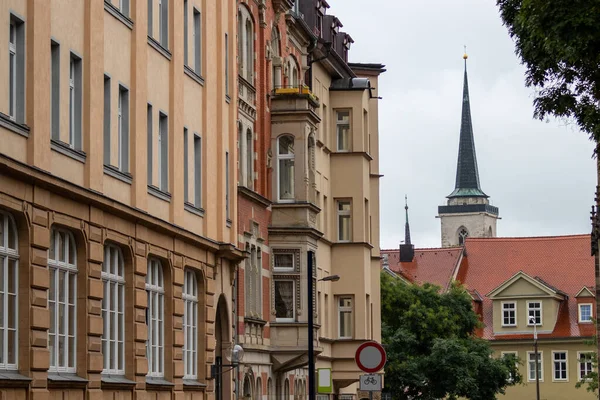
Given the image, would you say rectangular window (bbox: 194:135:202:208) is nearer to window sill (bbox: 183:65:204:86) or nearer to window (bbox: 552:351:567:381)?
window sill (bbox: 183:65:204:86)

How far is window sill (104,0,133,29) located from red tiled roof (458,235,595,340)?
7707 cm

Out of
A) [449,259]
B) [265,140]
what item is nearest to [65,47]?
[265,140]

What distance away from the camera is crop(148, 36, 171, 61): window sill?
1212 inches

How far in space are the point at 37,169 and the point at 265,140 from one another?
74.6 feet

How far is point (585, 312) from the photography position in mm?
103875

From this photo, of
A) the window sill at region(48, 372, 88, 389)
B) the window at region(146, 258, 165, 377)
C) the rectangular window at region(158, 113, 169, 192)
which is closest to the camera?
the window sill at region(48, 372, 88, 389)

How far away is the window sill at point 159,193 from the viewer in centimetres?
3058

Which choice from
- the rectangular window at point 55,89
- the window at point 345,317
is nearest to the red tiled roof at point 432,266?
the window at point 345,317

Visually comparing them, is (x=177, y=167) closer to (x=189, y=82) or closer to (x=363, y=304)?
(x=189, y=82)

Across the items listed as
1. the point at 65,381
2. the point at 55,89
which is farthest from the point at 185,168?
the point at 65,381

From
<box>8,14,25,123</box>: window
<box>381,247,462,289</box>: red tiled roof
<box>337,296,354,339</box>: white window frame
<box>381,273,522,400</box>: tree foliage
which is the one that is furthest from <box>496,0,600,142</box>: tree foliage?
<box>381,247,462,289</box>: red tiled roof

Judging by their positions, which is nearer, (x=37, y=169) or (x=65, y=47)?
(x=37, y=169)

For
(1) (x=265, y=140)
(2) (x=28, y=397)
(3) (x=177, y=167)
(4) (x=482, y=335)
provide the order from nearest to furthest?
(2) (x=28, y=397)
(3) (x=177, y=167)
(1) (x=265, y=140)
(4) (x=482, y=335)

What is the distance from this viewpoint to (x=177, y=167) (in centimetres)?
3259
